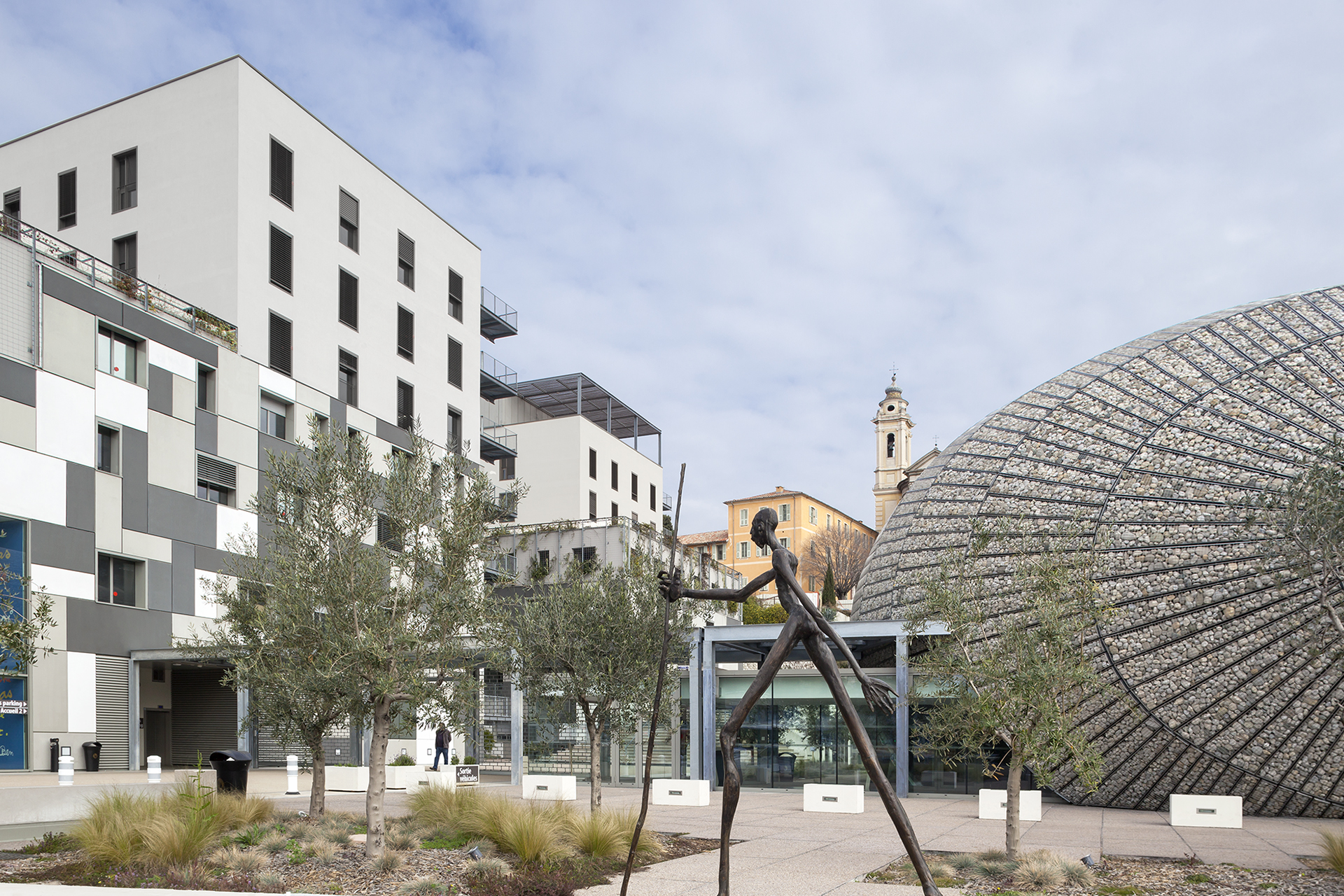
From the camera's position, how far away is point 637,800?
71.5 ft

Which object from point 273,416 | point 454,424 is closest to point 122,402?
point 273,416

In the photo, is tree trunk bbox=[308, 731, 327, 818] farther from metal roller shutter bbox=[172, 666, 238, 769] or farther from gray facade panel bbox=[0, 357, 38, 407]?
metal roller shutter bbox=[172, 666, 238, 769]

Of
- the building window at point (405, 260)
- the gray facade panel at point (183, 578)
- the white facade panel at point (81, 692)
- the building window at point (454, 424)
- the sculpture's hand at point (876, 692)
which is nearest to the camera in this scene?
the sculpture's hand at point (876, 692)

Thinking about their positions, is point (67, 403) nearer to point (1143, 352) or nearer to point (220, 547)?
point (220, 547)

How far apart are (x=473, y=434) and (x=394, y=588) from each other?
105ft

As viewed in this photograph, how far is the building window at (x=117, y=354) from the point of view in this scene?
27.7 metres

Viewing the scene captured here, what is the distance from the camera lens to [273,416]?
33.7 meters

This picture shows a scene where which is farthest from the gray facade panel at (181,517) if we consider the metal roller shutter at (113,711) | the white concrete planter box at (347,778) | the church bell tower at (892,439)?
the church bell tower at (892,439)

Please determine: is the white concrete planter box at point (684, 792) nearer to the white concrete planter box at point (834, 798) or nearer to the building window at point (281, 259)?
the white concrete planter box at point (834, 798)

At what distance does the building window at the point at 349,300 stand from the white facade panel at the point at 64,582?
13.5 metres

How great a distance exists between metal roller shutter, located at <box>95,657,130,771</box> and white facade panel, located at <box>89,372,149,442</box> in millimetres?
6361

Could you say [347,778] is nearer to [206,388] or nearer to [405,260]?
[206,388]

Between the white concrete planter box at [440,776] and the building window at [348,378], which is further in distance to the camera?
the building window at [348,378]

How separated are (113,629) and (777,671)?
25158mm
